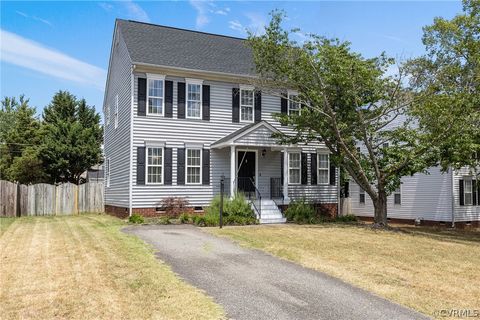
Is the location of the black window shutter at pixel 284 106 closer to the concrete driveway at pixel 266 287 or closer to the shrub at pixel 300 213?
the shrub at pixel 300 213

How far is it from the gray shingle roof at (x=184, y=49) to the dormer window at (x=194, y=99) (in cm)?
70

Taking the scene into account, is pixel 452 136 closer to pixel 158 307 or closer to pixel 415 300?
pixel 415 300

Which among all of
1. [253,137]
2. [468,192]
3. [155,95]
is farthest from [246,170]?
[468,192]

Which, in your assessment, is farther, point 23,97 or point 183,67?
point 23,97

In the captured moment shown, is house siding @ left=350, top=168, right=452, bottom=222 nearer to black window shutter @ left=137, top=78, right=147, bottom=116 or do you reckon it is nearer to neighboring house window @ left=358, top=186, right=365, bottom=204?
neighboring house window @ left=358, top=186, right=365, bottom=204

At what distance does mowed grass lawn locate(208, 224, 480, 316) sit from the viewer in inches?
262

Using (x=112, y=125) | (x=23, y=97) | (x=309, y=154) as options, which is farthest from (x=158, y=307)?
(x=23, y=97)

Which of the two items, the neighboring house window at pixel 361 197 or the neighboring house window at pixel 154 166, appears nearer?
the neighboring house window at pixel 154 166

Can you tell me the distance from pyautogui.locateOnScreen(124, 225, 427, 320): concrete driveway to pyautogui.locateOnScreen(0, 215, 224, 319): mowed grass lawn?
377mm

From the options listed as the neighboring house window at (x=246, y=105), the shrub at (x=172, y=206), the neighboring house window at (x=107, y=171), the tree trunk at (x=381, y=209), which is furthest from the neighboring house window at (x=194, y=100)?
the tree trunk at (x=381, y=209)

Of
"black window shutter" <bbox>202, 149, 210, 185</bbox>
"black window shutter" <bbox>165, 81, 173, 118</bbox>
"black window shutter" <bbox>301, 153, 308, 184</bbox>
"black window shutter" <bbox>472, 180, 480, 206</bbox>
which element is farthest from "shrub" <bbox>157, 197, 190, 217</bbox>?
"black window shutter" <bbox>472, 180, 480, 206</bbox>

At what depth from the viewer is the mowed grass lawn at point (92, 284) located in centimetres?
553

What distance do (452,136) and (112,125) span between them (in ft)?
49.9

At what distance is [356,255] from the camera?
979cm
